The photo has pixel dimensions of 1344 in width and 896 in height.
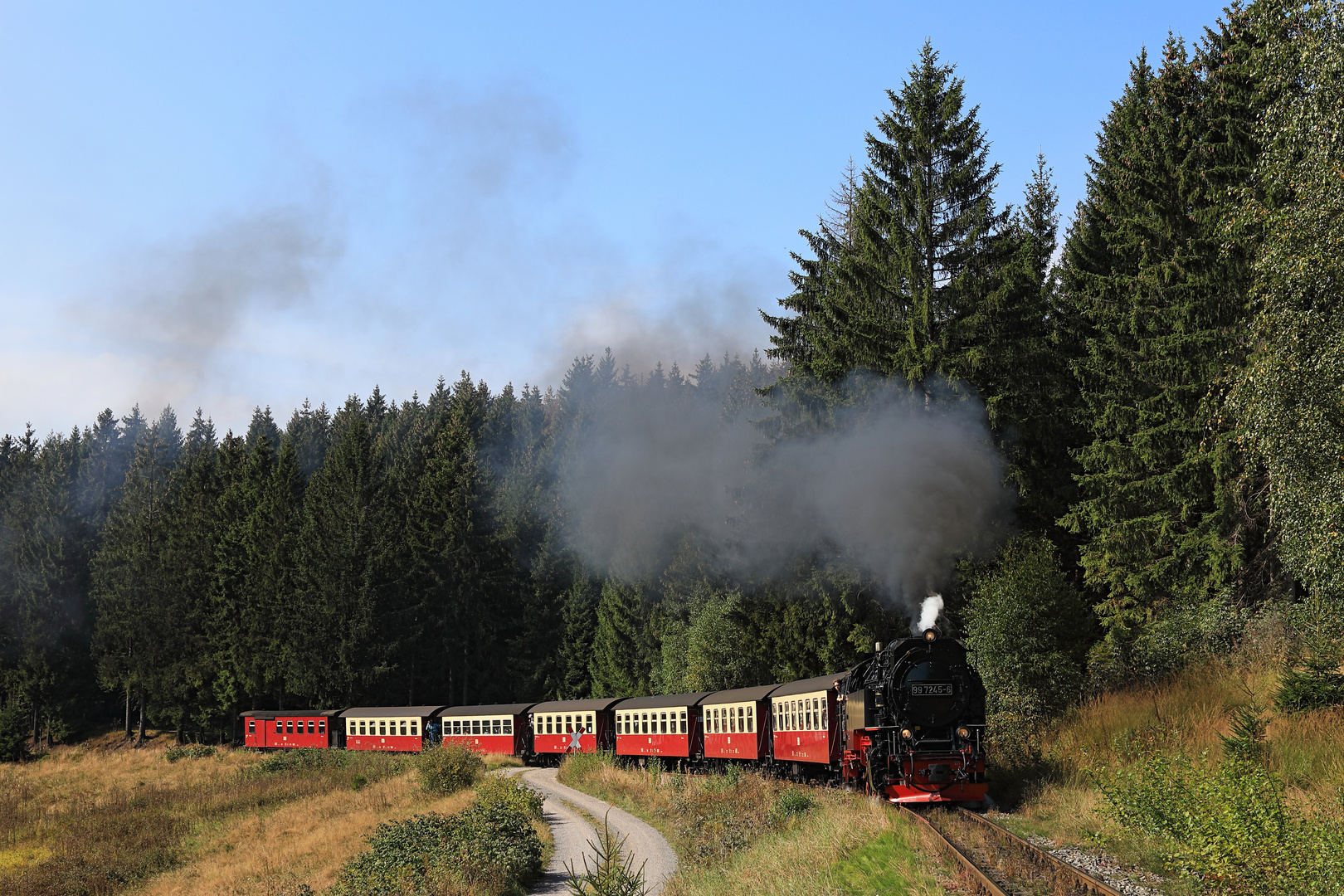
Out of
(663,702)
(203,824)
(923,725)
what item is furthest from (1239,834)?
(203,824)

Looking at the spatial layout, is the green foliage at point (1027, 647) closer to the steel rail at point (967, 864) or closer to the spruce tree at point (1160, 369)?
the spruce tree at point (1160, 369)

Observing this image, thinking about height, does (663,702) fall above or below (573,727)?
above

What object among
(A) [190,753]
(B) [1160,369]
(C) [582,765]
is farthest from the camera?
(A) [190,753]

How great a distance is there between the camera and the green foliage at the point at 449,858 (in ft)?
53.9

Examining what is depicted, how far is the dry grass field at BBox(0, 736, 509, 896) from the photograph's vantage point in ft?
73.3

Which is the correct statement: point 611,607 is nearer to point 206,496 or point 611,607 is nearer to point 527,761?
point 527,761

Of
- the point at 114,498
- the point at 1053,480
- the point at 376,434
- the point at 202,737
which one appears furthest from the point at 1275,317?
the point at 114,498

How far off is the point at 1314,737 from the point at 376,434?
100507mm

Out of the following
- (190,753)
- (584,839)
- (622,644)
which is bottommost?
(190,753)

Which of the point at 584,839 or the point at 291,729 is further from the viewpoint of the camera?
the point at 291,729

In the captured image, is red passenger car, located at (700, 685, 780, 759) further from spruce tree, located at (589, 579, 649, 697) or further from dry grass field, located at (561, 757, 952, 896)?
spruce tree, located at (589, 579, 649, 697)

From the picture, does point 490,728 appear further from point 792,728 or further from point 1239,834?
point 1239,834

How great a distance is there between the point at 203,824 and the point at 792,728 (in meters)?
18.2

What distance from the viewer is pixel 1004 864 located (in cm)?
1372
